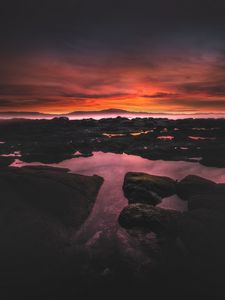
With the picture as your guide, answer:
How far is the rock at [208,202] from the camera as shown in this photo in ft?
38.1

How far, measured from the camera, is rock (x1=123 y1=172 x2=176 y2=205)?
1323cm

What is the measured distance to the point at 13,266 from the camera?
822 centimetres

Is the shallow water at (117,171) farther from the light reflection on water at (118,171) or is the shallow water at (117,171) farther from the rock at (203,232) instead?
the rock at (203,232)

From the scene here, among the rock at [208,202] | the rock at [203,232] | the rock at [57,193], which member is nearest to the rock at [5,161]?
the rock at [57,193]

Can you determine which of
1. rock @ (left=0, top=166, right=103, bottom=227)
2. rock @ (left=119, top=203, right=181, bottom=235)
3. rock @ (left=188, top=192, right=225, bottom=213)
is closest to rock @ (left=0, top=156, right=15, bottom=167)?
rock @ (left=0, top=166, right=103, bottom=227)

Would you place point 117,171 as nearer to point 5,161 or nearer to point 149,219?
point 5,161

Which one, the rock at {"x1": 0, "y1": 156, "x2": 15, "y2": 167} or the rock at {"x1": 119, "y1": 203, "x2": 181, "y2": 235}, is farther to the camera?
the rock at {"x1": 0, "y1": 156, "x2": 15, "y2": 167}

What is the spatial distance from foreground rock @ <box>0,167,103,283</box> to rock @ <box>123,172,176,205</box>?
2.12m

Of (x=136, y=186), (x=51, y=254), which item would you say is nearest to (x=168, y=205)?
(x=136, y=186)

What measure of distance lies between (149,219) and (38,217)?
15.9 ft

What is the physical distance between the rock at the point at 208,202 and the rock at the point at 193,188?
1535mm

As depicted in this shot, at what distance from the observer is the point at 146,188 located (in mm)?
14469

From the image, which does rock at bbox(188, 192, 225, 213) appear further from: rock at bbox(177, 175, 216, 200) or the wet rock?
the wet rock

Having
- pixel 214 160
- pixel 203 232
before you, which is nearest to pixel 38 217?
pixel 203 232
